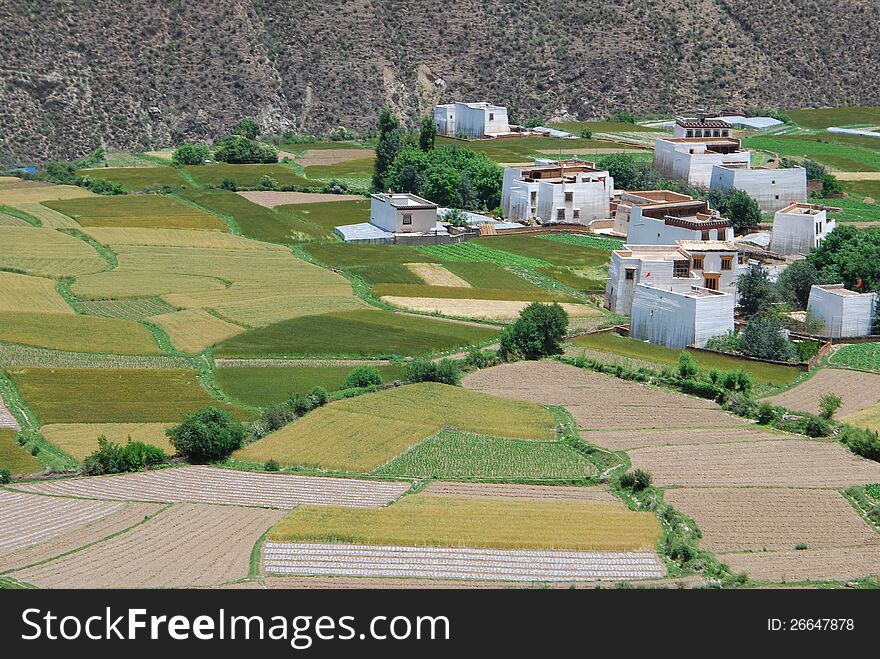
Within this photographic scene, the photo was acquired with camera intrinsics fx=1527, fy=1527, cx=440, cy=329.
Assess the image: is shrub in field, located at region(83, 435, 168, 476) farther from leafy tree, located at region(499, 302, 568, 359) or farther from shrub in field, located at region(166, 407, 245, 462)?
leafy tree, located at region(499, 302, 568, 359)

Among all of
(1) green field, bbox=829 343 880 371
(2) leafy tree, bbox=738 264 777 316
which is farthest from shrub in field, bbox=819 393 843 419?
(2) leafy tree, bbox=738 264 777 316

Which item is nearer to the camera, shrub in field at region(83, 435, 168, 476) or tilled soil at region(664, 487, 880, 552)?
tilled soil at region(664, 487, 880, 552)

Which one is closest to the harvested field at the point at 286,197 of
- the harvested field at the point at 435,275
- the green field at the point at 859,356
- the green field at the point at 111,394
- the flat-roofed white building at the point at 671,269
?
the harvested field at the point at 435,275

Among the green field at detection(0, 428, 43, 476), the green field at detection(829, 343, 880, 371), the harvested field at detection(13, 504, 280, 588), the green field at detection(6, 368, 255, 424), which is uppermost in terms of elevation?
the green field at detection(829, 343, 880, 371)

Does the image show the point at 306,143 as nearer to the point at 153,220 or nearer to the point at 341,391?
the point at 153,220

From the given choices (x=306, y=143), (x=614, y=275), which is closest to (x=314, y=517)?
(x=614, y=275)

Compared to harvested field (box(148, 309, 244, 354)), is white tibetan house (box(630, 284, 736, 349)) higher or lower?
higher
